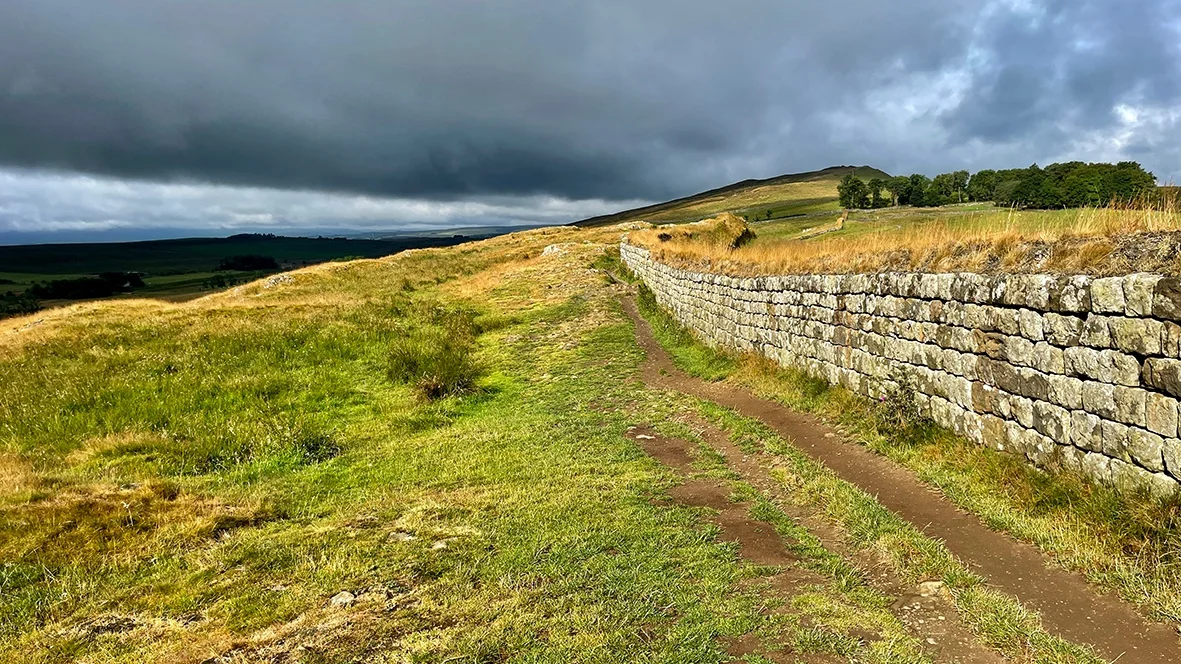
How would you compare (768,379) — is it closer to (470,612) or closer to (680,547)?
(680,547)

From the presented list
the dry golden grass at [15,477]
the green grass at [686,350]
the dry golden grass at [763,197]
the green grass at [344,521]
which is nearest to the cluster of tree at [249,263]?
the dry golden grass at [763,197]

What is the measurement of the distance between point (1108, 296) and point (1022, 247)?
2028 mm

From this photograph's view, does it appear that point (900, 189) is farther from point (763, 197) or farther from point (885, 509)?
point (885, 509)

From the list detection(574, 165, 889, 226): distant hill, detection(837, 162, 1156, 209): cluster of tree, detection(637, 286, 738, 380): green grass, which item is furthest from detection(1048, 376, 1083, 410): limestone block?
detection(574, 165, 889, 226): distant hill

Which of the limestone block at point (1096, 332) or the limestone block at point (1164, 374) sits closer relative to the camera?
the limestone block at point (1164, 374)

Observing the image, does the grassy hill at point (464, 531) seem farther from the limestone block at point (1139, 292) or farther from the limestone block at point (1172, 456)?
the limestone block at point (1139, 292)

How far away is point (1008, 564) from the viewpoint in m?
5.05

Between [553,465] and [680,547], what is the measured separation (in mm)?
3213

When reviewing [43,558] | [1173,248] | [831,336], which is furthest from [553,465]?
[1173,248]

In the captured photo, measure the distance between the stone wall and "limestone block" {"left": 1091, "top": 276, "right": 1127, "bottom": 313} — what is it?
0.01m

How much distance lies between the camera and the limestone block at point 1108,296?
216 inches

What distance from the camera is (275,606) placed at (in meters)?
4.66

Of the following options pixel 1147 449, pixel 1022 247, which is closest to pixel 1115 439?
pixel 1147 449

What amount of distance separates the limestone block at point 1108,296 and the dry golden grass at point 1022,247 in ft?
1.00
